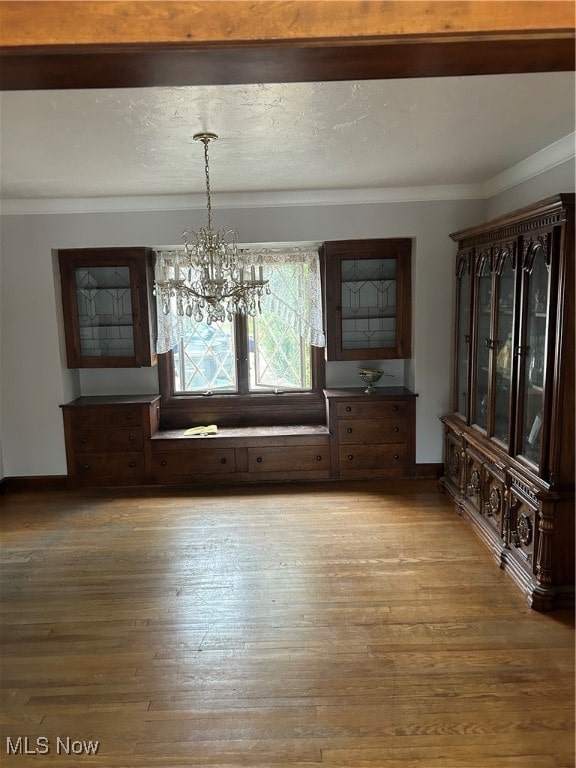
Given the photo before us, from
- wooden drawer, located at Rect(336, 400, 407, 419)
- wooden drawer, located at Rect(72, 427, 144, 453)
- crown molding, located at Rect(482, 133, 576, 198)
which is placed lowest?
wooden drawer, located at Rect(72, 427, 144, 453)

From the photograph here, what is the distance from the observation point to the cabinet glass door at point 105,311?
182 inches

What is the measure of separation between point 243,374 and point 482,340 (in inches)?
89.8

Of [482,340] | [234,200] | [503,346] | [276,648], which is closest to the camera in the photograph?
[276,648]

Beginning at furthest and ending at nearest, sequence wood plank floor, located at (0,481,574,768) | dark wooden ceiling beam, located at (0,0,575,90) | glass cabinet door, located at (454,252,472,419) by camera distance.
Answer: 1. glass cabinet door, located at (454,252,472,419)
2. wood plank floor, located at (0,481,574,768)
3. dark wooden ceiling beam, located at (0,0,575,90)

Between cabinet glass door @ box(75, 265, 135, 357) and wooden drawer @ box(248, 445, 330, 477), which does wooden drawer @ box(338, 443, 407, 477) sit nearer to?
wooden drawer @ box(248, 445, 330, 477)

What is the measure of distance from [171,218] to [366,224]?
5.52 feet

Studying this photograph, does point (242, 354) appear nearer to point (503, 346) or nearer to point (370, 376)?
point (370, 376)

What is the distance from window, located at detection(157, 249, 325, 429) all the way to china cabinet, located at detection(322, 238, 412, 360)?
43 centimetres

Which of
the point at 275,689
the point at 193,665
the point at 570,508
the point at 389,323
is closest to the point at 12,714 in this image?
the point at 193,665

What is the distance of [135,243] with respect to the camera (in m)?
4.51

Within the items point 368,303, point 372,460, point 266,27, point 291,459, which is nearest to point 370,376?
point 368,303

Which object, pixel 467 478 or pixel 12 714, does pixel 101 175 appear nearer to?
pixel 12 714

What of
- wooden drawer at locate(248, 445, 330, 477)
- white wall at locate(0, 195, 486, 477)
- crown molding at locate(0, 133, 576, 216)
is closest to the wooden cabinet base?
white wall at locate(0, 195, 486, 477)

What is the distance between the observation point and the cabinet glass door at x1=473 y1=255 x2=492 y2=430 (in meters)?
3.62
